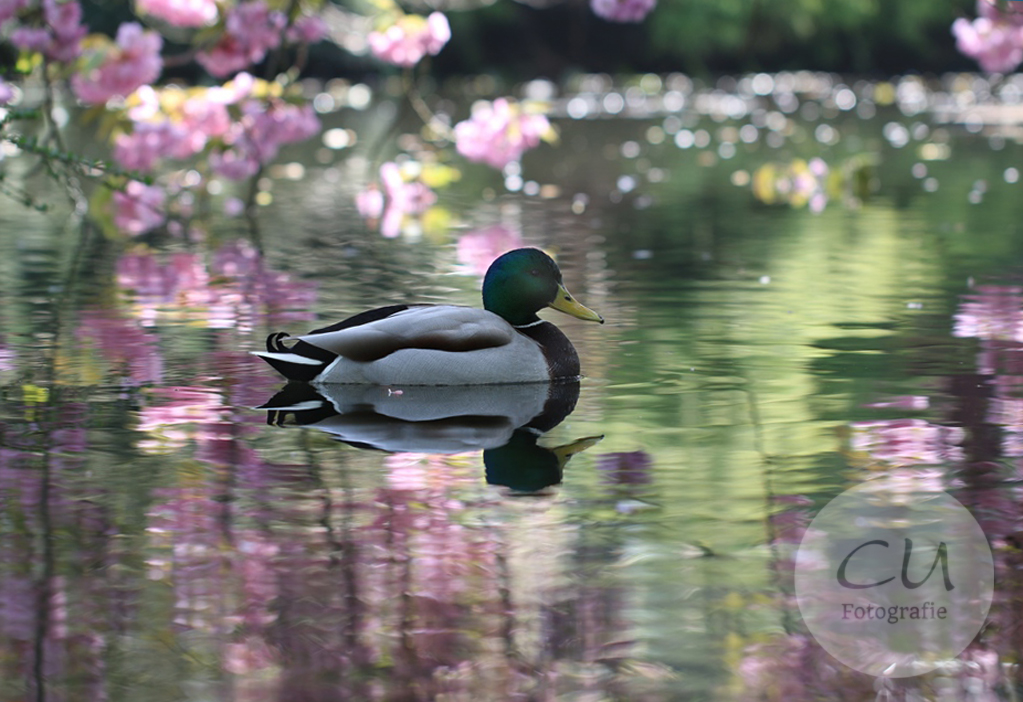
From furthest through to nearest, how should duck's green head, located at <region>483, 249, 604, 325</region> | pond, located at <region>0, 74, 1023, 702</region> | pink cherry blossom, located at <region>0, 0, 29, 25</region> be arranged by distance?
pink cherry blossom, located at <region>0, 0, 29, 25</region>, duck's green head, located at <region>483, 249, 604, 325</region>, pond, located at <region>0, 74, 1023, 702</region>

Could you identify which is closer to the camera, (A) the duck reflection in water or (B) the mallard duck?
(A) the duck reflection in water

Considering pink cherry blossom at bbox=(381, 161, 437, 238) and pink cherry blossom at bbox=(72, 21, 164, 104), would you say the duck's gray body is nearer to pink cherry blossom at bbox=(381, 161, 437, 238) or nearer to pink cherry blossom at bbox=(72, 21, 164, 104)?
pink cherry blossom at bbox=(72, 21, 164, 104)

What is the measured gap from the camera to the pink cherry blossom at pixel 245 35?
34.8 feet

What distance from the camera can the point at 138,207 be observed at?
39.8ft

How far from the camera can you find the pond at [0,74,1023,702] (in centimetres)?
423

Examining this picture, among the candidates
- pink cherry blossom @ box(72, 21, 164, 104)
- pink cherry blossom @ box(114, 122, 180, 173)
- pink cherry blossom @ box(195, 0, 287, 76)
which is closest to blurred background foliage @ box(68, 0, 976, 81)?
pink cherry blossom @ box(114, 122, 180, 173)

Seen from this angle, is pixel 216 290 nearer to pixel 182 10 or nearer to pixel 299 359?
pixel 182 10

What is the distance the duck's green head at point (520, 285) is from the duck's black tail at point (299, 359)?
2.42 feet

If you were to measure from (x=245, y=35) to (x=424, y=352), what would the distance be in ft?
13.4

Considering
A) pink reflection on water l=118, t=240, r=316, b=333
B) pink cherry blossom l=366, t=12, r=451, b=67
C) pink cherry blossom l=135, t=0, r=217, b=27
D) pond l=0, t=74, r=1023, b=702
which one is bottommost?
pond l=0, t=74, r=1023, b=702

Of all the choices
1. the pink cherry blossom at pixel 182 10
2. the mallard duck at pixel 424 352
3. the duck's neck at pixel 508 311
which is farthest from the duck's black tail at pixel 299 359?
the pink cherry blossom at pixel 182 10

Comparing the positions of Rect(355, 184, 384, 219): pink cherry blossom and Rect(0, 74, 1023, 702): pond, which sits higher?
Rect(355, 184, 384, 219): pink cherry blossom

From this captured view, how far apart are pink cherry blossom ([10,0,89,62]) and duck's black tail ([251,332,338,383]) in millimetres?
3149

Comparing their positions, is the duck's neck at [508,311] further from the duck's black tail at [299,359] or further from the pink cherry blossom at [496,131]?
the pink cherry blossom at [496,131]
